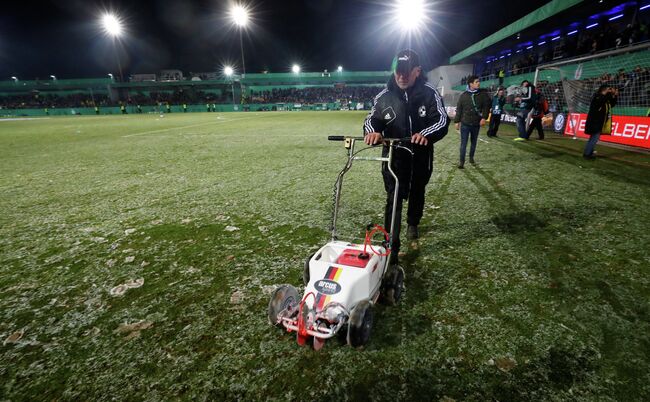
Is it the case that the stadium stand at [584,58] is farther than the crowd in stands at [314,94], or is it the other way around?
the crowd in stands at [314,94]

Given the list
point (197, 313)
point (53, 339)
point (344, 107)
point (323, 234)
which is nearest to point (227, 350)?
point (197, 313)

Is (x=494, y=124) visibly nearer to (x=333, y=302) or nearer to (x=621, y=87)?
(x=621, y=87)

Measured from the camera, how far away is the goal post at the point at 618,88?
10.6m

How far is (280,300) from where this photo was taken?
7.51 feet

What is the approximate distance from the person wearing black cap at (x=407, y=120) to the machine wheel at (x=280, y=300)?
1.26 meters

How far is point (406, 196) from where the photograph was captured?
12.2ft

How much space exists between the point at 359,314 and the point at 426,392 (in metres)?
0.58

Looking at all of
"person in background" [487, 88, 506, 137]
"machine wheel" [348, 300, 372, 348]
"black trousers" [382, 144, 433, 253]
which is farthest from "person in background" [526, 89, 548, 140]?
"machine wheel" [348, 300, 372, 348]

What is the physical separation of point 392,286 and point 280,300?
3.14 feet

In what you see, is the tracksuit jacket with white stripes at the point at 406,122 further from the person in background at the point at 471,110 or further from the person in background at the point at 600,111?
the person in background at the point at 600,111

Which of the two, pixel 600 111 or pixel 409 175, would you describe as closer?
pixel 409 175

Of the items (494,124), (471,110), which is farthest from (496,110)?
(471,110)

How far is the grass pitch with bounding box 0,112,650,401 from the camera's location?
1956 millimetres

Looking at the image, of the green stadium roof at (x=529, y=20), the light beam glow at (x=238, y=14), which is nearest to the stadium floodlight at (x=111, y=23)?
the light beam glow at (x=238, y=14)
